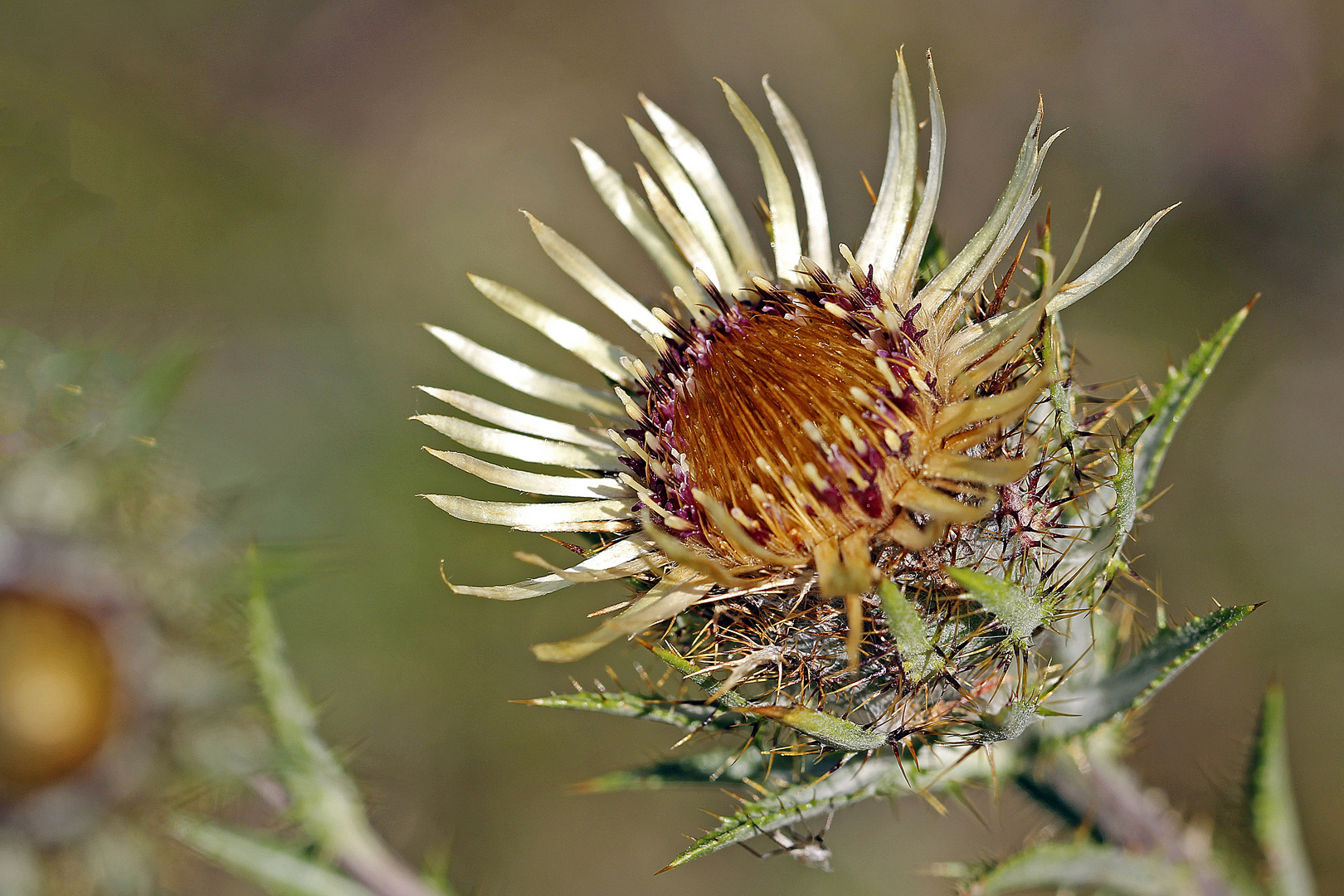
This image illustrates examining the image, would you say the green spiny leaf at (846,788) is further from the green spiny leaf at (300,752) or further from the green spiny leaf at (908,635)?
the green spiny leaf at (300,752)

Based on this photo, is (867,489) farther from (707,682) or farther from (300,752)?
(300,752)

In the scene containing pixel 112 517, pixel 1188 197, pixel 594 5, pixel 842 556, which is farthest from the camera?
pixel 594 5

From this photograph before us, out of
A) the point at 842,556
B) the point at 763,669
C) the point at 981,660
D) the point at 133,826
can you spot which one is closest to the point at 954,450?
the point at 842,556

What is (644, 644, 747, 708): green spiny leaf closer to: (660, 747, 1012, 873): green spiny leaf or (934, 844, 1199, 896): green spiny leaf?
(660, 747, 1012, 873): green spiny leaf

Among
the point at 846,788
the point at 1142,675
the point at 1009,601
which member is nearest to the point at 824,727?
the point at 1009,601

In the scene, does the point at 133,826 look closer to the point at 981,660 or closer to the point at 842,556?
the point at 842,556

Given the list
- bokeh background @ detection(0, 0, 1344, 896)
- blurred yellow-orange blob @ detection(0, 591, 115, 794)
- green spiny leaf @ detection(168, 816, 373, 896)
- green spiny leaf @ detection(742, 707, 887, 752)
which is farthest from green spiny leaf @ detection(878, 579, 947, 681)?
bokeh background @ detection(0, 0, 1344, 896)
